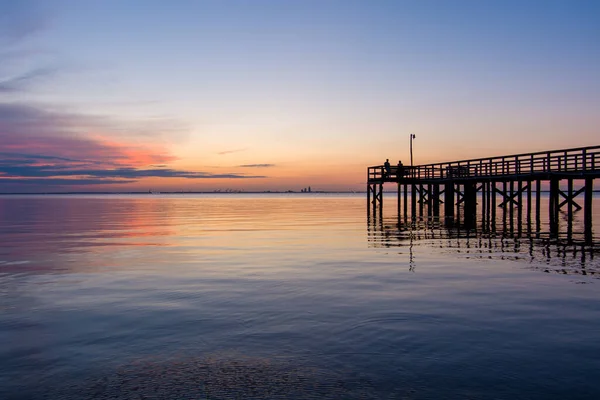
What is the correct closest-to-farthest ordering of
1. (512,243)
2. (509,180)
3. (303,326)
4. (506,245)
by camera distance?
(303,326) → (506,245) → (512,243) → (509,180)

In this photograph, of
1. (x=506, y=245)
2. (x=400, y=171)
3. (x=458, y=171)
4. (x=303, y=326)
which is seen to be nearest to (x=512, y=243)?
(x=506, y=245)

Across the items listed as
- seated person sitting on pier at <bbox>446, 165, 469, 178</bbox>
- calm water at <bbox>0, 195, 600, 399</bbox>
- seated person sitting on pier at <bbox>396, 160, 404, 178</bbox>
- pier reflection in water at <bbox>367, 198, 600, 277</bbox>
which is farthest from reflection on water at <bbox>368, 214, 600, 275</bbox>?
seated person sitting on pier at <bbox>396, 160, 404, 178</bbox>

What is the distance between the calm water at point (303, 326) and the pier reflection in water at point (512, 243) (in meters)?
0.23

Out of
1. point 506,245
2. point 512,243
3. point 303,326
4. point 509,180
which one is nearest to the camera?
point 303,326

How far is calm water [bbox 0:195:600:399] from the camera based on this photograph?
6.21 metres

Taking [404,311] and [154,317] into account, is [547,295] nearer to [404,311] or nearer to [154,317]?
[404,311]

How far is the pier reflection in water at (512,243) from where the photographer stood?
51.8 feet

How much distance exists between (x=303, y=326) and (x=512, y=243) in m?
15.5

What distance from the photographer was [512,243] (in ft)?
70.0

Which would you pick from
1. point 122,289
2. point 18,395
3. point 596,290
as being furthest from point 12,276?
point 596,290

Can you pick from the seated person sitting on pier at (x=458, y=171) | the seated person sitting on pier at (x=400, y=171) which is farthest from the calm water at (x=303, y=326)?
the seated person sitting on pier at (x=400, y=171)

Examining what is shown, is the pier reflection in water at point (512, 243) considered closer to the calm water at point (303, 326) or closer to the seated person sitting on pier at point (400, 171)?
the calm water at point (303, 326)

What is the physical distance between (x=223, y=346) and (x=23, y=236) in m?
23.3

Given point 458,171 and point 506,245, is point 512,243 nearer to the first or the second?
point 506,245
